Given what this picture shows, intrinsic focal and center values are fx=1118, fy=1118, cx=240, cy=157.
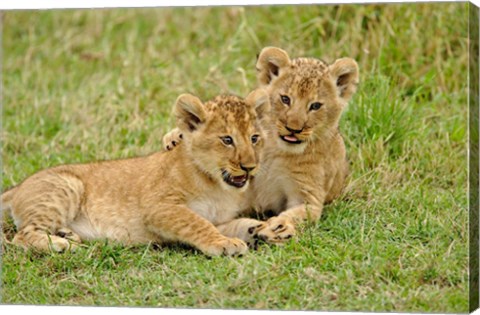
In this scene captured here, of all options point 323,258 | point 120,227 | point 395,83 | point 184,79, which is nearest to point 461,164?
point 395,83

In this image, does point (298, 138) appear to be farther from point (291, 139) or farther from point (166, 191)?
point (166, 191)

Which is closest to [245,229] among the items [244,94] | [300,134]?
[300,134]

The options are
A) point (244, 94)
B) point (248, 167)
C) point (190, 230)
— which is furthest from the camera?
point (244, 94)

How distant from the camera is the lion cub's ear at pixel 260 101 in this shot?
6738 millimetres

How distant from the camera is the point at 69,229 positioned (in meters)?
7.18

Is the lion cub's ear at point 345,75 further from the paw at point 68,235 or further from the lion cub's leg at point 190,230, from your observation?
the paw at point 68,235

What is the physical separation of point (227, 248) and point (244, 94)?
279 centimetres

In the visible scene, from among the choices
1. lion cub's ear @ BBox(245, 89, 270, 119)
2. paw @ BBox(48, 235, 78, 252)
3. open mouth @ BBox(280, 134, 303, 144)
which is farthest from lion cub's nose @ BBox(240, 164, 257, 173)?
paw @ BBox(48, 235, 78, 252)

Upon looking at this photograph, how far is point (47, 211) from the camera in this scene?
7.11m

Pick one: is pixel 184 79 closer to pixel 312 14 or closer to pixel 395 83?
pixel 312 14

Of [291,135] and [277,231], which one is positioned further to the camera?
[291,135]

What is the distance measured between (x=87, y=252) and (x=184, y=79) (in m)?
3.43

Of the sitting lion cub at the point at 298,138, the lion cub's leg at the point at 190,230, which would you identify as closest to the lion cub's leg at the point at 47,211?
the lion cub's leg at the point at 190,230

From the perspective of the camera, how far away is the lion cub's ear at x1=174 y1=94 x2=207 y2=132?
667 centimetres
